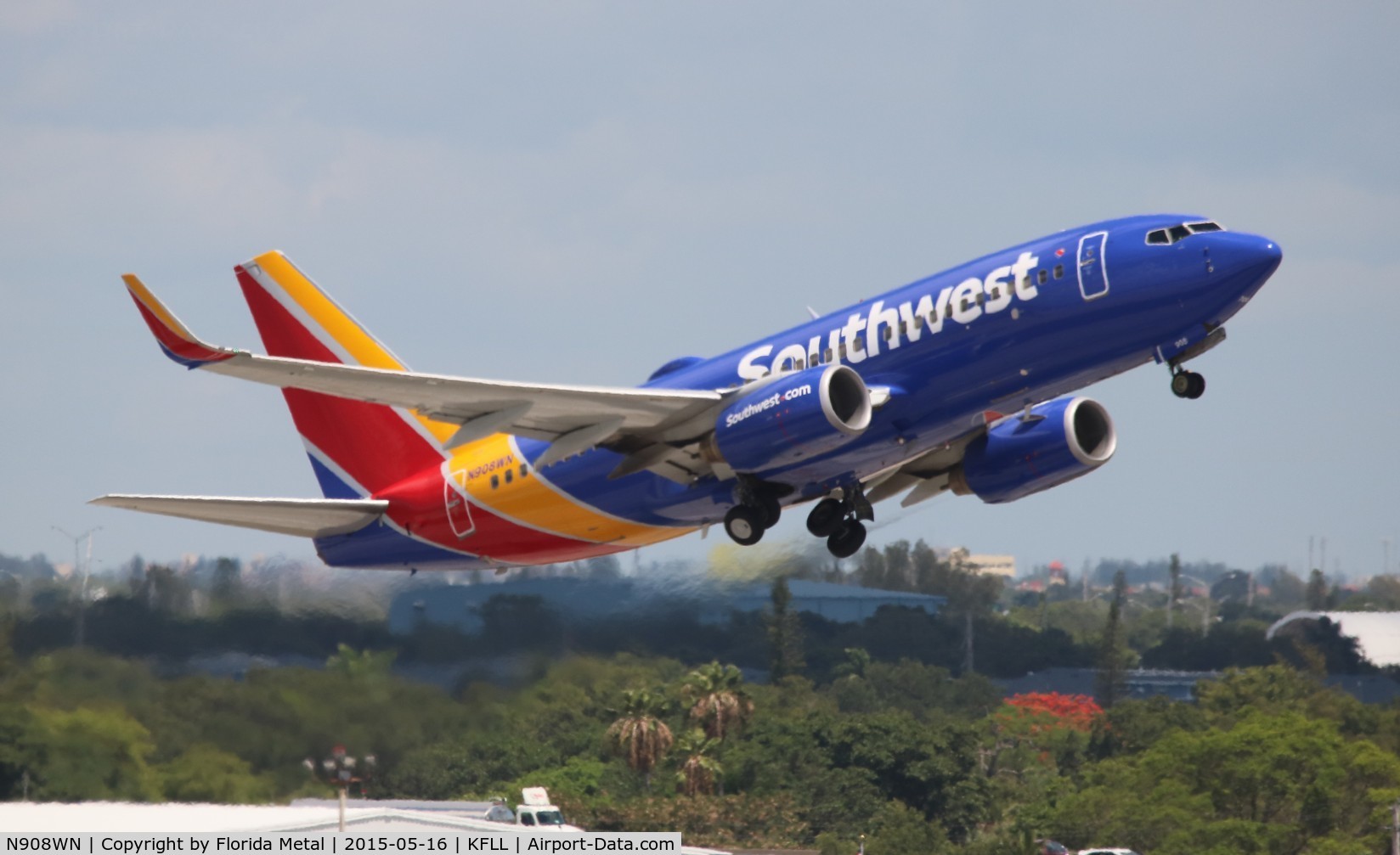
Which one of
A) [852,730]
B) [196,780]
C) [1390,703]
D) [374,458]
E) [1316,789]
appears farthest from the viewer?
[1390,703]

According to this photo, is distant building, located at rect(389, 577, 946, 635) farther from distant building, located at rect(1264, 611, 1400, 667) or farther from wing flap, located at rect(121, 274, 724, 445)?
distant building, located at rect(1264, 611, 1400, 667)

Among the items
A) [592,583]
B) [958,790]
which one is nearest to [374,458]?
[592,583]

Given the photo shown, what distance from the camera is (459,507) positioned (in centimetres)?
3378

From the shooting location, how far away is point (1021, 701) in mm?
92125

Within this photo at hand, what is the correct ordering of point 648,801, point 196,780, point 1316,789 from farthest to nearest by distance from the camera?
1. point 648,801
2. point 1316,789
3. point 196,780

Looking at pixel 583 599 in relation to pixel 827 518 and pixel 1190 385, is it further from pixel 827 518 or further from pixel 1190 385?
pixel 1190 385

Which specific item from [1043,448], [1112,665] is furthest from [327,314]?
[1112,665]

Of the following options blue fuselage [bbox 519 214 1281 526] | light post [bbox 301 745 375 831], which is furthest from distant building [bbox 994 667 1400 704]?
blue fuselage [bbox 519 214 1281 526]

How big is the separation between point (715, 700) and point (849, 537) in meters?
42.8

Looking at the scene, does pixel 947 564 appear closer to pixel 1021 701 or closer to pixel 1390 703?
pixel 1021 701

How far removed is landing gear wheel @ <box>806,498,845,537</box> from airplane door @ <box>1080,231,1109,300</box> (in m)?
7.05

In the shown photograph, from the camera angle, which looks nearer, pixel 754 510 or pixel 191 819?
pixel 754 510

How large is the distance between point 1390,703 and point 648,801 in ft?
137

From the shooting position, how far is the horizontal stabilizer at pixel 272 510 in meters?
31.1
